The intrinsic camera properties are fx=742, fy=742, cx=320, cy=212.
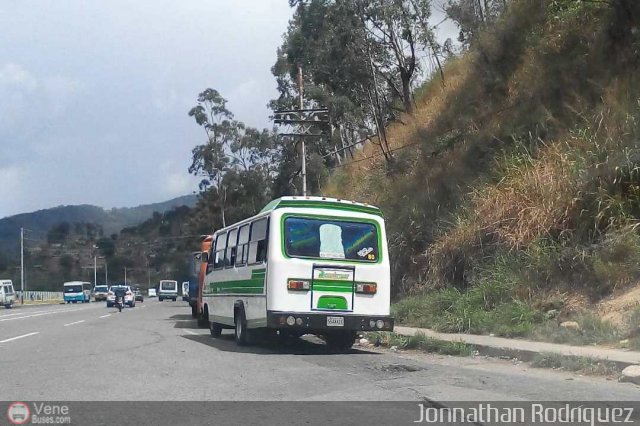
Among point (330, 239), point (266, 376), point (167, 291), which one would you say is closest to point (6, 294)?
point (167, 291)

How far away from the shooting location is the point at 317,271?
48.3 feet

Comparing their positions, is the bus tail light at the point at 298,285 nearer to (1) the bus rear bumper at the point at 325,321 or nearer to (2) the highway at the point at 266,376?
(1) the bus rear bumper at the point at 325,321

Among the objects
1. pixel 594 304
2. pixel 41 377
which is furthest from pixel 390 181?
pixel 41 377

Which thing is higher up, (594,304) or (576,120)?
(576,120)

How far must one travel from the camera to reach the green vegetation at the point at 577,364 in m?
10.8

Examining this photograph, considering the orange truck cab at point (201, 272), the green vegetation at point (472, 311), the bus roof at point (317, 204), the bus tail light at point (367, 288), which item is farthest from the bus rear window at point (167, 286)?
the bus tail light at point (367, 288)

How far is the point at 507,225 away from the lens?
61.1 feet

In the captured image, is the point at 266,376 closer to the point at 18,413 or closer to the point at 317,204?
the point at 18,413

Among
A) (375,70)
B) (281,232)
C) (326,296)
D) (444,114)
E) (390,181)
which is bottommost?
(326,296)

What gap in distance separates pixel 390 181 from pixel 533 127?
852 cm

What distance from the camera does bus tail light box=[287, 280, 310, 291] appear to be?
14.5m

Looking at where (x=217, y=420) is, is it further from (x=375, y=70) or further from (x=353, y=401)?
(x=375, y=70)

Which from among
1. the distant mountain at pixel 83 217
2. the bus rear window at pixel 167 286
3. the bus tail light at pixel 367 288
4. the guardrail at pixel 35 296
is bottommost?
the guardrail at pixel 35 296

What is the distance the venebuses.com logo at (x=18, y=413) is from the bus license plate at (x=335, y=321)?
6.60m
